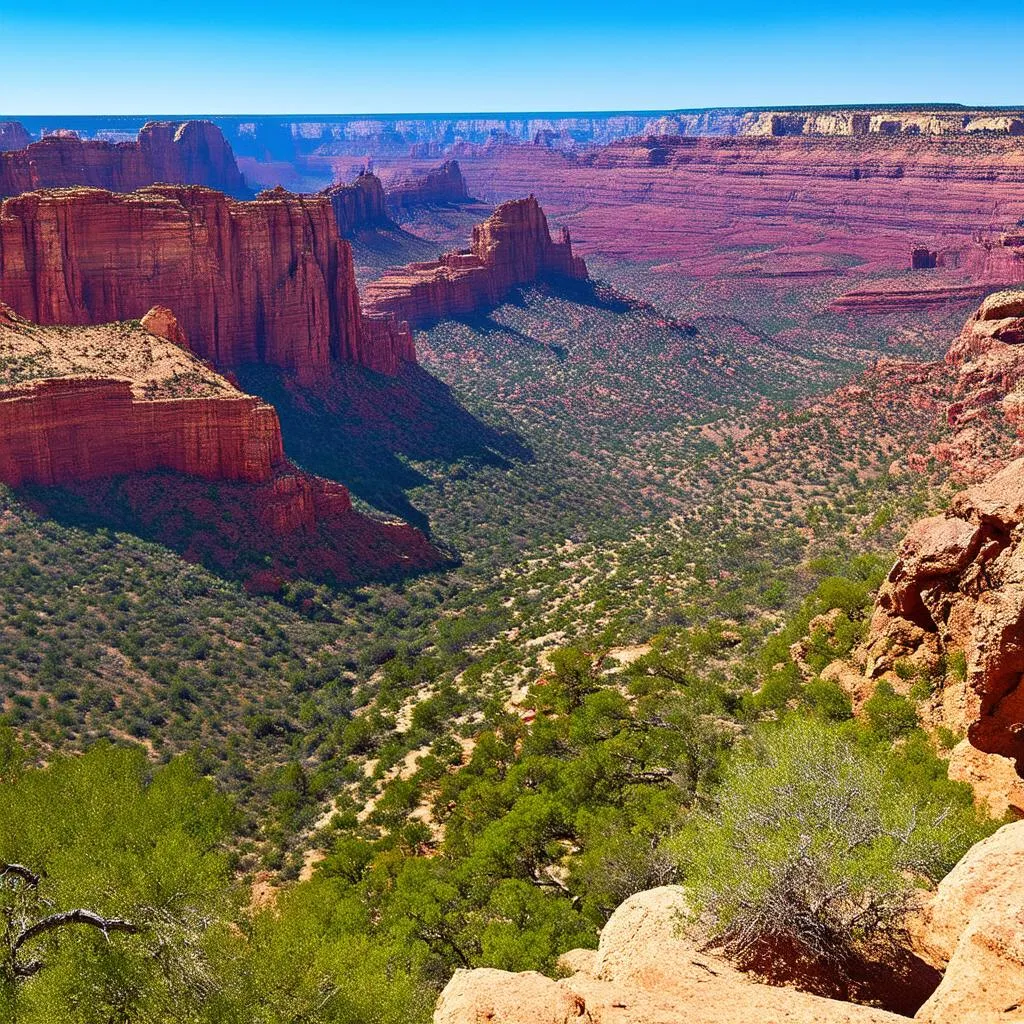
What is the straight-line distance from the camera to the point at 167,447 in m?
49.1

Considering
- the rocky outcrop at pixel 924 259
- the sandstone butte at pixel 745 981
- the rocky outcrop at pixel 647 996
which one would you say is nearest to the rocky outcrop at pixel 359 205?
the rocky outcrop at pixel 924 259

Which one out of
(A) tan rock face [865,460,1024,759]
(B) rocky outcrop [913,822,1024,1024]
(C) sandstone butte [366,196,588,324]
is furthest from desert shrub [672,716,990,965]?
(C) sandstone butte [366,196,588,324]

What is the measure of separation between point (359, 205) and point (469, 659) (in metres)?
126

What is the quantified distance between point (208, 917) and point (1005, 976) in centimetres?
1268

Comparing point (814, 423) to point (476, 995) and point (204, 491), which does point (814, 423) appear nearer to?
point (204, 491)

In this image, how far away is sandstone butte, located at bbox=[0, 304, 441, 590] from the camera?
45594 millimetres

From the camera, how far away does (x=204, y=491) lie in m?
48.9

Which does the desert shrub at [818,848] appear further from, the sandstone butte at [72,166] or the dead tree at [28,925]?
the sandstone butte at [72,166]

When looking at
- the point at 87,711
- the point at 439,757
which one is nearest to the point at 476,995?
the point at 439,757

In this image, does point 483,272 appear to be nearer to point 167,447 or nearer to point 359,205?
point 359,205

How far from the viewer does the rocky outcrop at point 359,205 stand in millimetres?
150500

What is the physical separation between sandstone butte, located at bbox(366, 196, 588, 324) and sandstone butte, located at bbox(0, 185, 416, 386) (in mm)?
27567

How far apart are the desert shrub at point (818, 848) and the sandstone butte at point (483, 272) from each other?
294 feet

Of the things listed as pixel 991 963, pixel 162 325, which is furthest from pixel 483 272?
pixel 991 963
